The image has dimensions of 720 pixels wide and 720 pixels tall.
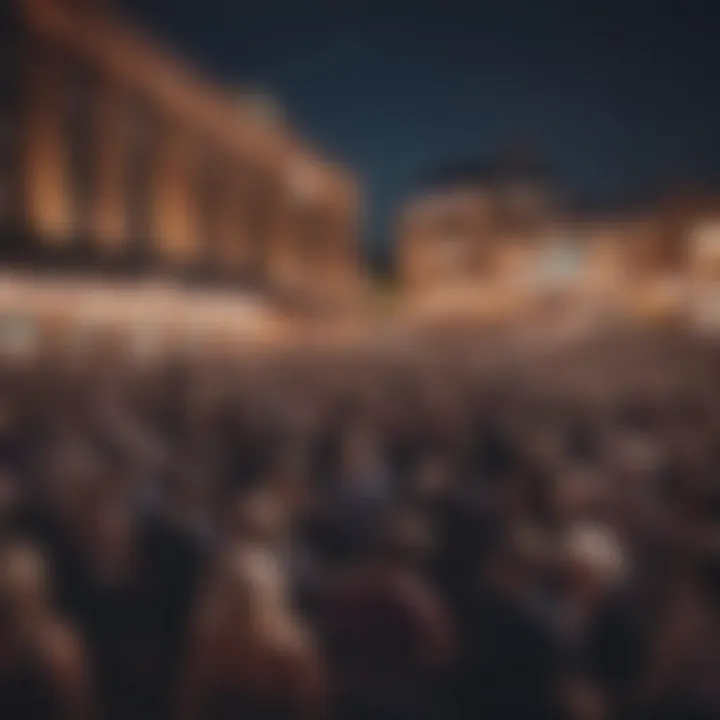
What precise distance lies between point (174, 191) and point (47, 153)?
5.18ft

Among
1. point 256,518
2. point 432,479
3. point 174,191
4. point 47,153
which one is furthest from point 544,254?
point 47,153

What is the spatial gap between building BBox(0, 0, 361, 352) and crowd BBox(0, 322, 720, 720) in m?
3.57

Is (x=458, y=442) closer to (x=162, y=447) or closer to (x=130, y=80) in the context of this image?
(x=162, y=447)

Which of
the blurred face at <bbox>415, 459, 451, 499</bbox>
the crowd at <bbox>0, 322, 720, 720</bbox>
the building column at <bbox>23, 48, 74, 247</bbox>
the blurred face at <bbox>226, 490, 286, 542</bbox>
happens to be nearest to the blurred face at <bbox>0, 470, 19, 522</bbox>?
the crowd at <bbox>0, 322, 720, 720</bbox>

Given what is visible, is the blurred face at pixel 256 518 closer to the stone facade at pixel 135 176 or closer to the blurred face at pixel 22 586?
the blurred face at pixel 22 586

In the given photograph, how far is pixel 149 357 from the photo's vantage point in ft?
14.9

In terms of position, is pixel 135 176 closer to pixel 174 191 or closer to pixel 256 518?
pixel 174 191

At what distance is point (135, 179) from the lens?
31.4 feet

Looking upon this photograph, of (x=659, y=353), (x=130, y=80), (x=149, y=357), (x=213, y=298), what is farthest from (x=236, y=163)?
(x=659, y=353)

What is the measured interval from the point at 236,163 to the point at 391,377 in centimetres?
665

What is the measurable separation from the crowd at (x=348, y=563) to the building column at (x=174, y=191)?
6.57 m

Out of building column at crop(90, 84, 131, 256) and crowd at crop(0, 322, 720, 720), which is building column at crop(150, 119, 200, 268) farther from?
crowd at crop(0, 322, 720, 720)

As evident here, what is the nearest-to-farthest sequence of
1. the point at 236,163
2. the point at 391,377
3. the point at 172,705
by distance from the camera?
the point at 172,705 < the point at 391,377 < the point at 236,163

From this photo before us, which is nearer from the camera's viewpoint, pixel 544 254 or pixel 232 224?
pixel 544 254
